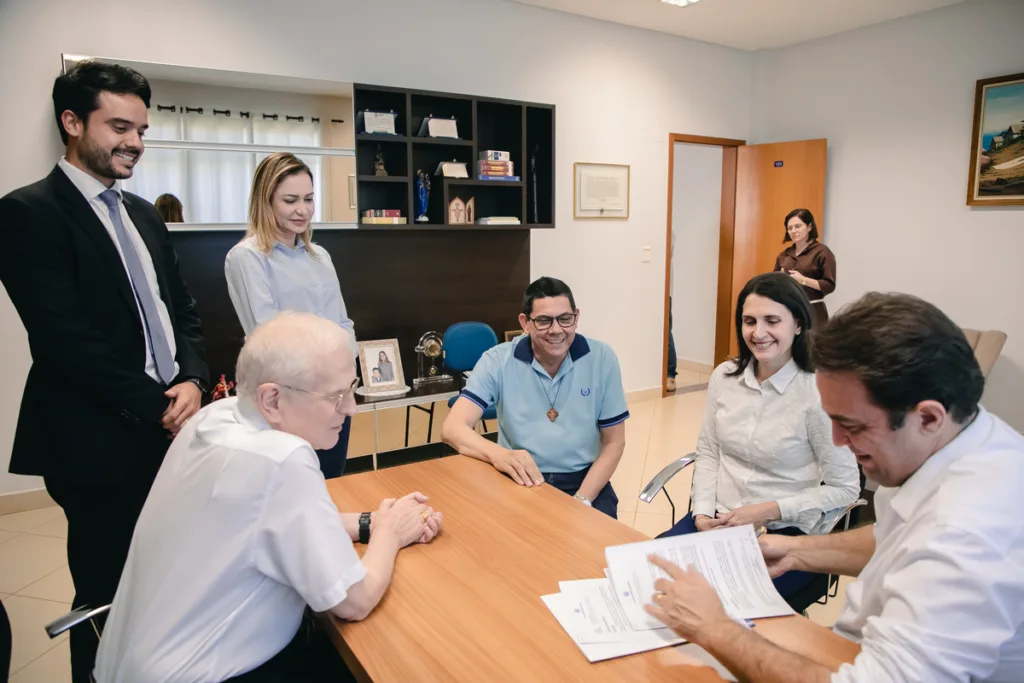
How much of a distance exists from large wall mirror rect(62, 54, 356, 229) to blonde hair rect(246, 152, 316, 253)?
109cm

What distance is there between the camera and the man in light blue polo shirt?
2174mm

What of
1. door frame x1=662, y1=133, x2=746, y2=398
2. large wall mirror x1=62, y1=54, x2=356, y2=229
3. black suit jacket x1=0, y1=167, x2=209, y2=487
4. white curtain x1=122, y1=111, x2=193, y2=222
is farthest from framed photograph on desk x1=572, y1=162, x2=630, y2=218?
black suit jacket x1=0, y1=167, x2=209, y2=487

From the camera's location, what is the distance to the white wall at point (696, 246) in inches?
263

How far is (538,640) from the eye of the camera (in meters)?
1.15

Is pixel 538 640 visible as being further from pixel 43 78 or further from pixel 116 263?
pixel 43 78

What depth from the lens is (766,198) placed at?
6.11m

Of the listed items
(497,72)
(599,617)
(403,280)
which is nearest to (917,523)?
(599,617)

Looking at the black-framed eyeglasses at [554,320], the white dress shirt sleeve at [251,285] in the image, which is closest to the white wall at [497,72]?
the white dress shirt sleeve at [251,285]

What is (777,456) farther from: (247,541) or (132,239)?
(132,239)

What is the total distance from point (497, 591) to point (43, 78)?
12.0ft

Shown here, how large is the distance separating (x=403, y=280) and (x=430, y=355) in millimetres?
572

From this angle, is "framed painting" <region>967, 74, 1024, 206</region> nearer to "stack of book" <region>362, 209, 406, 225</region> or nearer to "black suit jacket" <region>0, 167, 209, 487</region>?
"stack of book" <region>362, 209, 406, 225</region>

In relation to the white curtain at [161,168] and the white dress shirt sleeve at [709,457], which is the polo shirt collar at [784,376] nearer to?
the white dress shirt sleeve at [709,457]

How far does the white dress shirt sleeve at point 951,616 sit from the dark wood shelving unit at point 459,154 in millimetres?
3573
